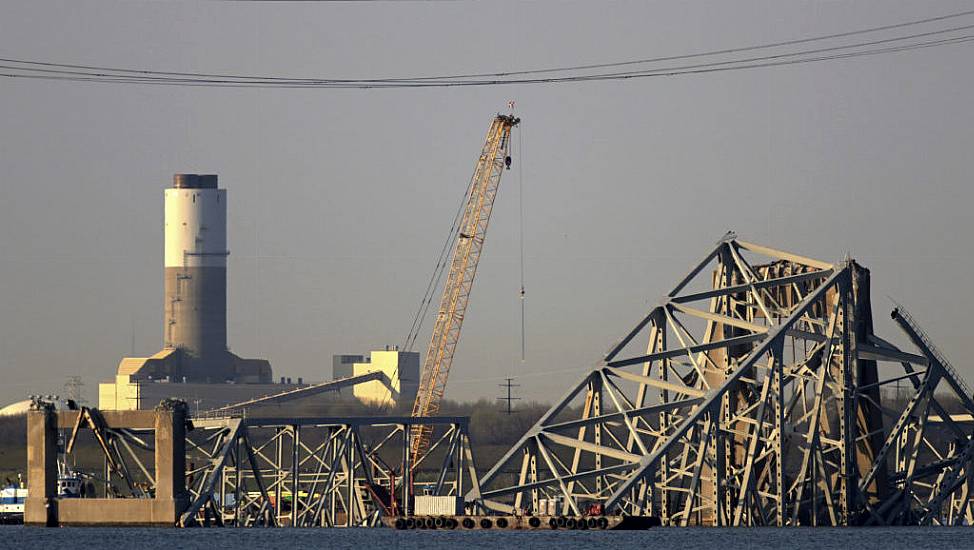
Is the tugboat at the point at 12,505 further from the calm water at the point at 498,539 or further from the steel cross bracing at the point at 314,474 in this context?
the calm water at the point at 498,539

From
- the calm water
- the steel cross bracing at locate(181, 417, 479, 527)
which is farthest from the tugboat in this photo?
the calm water

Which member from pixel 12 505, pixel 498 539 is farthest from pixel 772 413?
pixel 12 505

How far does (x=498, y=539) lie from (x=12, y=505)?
5361cm

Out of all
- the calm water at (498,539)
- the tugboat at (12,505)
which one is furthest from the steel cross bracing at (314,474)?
the tugboat at (12,505)

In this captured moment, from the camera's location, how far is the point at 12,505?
14738 centimetres

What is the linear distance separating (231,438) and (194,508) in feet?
15.7

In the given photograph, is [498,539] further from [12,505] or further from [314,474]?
[12,505]

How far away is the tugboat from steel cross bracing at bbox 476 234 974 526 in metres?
41.4

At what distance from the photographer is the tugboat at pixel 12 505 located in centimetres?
14075

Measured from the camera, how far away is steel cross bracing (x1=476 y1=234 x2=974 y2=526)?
112 metres

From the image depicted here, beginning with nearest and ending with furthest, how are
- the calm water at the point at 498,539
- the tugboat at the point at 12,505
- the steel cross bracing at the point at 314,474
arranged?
the calm water at the point at 498,539 < the steel cross bracing at the point at 314,474 < the tugboat at the point at 12,505

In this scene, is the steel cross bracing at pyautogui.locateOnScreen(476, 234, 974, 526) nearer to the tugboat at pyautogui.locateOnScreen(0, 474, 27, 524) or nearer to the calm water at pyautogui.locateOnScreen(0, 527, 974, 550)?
the calm water at pyautogui.locateOnScreen(0, 527, 974, 550)

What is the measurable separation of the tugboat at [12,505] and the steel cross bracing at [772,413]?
4139cm

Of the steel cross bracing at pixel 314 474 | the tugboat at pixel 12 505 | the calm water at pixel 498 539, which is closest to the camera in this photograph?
the calm water at pixel 498 539
